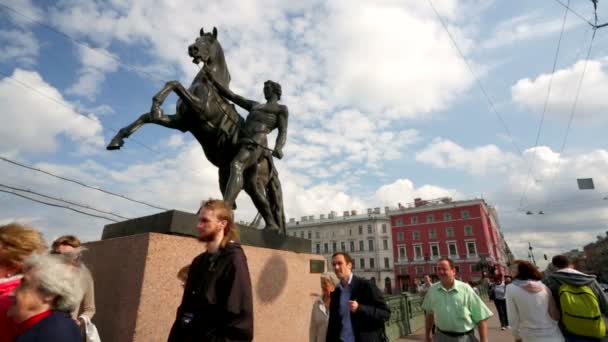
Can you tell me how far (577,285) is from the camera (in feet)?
11.3

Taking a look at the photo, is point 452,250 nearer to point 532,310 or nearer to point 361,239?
point 361,239

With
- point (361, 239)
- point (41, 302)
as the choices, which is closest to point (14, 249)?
point (41, 302)

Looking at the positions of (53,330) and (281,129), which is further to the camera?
(281,129)

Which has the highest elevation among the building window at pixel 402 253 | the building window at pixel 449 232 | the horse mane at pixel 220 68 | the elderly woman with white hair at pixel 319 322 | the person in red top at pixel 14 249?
the building window at pixel 449 232

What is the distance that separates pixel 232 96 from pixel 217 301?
3.82 meters

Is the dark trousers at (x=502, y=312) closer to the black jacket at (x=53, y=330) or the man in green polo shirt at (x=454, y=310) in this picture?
the man in green polo shirt at (x=454, y=310)

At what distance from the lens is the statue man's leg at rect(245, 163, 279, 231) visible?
4.92 meters

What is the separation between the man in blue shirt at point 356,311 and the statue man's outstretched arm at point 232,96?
299 cm

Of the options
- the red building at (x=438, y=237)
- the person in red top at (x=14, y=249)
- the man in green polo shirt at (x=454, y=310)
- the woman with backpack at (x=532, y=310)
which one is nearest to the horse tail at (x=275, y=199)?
the man in green polo shirt at (x=454, y=310)

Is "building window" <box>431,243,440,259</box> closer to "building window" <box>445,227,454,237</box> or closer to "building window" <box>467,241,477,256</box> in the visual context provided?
"building window" <box>445,227,454,237</box>

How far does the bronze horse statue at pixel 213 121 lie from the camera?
3.95 metres

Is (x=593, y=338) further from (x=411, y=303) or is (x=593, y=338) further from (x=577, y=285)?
(x=411, y=303)

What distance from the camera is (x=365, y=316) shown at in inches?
108

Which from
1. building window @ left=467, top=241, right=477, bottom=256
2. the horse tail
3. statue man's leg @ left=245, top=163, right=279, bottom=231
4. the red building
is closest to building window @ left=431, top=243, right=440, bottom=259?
the red building
